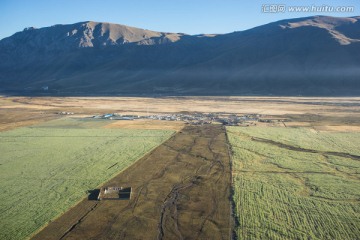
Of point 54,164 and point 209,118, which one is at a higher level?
point 209,118

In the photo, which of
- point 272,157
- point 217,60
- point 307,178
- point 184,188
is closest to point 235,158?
point 272,157

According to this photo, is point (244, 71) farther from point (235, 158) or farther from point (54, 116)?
point (235, 158)

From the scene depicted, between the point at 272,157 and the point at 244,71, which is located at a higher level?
the point at 244,71

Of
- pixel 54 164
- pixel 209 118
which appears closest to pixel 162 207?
pixel 54 164

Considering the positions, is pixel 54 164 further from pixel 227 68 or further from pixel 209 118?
pixel 227 68

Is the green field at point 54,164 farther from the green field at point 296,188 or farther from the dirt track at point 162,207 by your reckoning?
the green field at point 296,188

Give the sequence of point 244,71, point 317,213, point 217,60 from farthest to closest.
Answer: point 217,60 → point 244,71 → point 317,213
